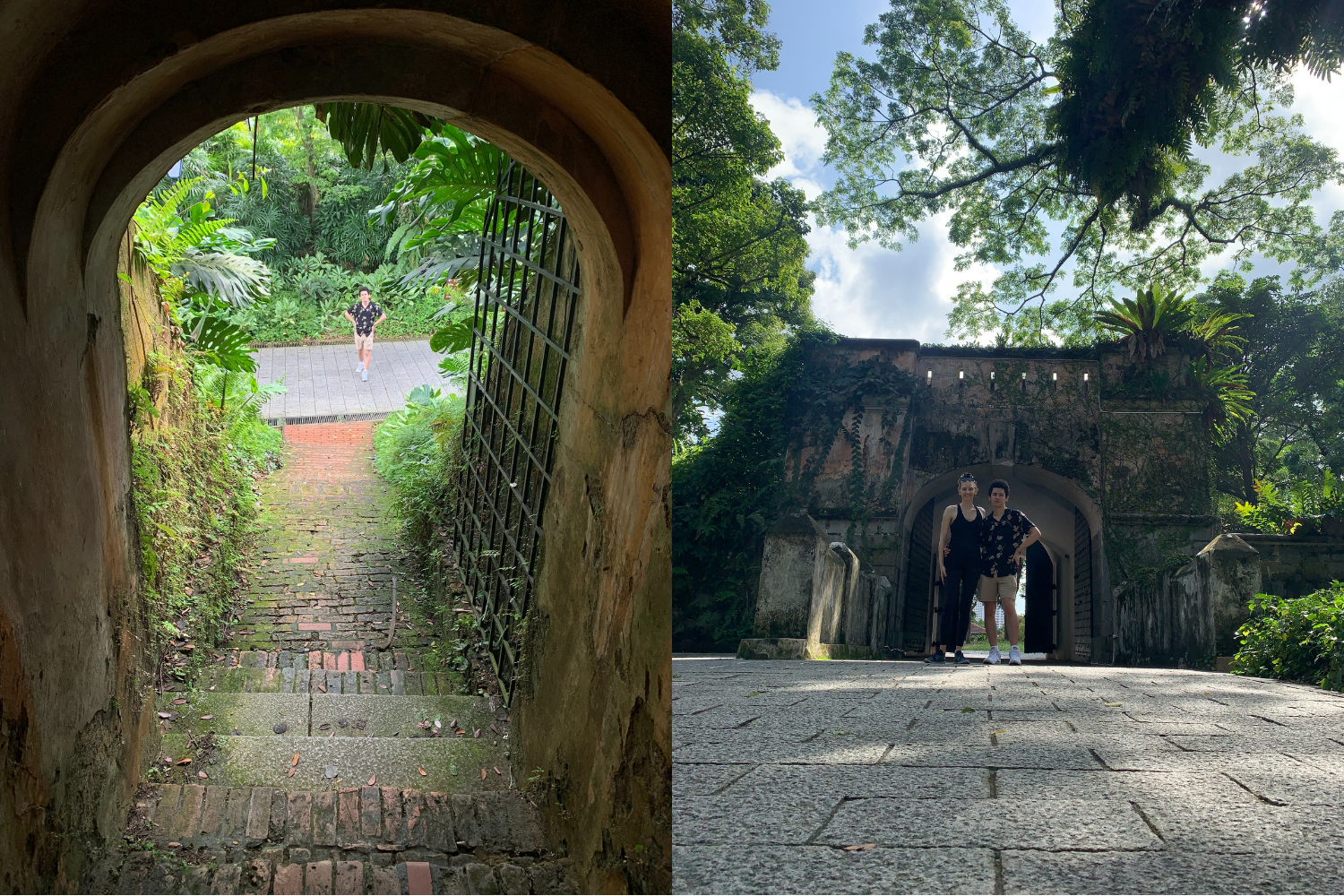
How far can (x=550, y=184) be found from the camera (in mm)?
2574

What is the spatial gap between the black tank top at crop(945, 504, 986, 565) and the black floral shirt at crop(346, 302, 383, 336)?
28.0 ft

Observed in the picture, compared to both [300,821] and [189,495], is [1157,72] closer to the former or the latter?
[300,821]

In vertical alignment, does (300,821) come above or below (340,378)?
below

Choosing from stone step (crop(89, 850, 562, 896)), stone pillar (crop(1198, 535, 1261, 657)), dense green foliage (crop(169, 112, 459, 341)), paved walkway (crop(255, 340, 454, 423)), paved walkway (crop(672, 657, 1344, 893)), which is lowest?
stone step (crop(89, 850, 562, 896))

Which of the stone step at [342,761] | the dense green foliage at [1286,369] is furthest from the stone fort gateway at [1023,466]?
the stone step at [342,761]

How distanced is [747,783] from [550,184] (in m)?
1.74

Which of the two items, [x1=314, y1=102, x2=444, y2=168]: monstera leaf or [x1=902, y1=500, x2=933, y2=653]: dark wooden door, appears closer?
[x1=314, y1=102, x2=444, y2=168]: monstera leaf

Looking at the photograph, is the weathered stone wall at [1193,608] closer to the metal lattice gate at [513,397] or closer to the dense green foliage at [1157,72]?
the dense green foliage at [1157,72]

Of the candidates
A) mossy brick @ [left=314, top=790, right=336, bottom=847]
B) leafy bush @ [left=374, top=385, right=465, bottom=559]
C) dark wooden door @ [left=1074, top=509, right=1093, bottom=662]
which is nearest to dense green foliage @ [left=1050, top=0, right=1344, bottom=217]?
mossy brick @ [left=314, top=790, right=336, bottom=847]

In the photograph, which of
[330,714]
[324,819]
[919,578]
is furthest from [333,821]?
[919,578]

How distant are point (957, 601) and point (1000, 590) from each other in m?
0.31

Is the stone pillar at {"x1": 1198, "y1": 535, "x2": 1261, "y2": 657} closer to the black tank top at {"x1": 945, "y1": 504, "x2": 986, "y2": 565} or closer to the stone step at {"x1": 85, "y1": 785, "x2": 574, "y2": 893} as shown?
the black tank top at {"x1": 945, "y1": 504, "x2": 986, "y2": 565}

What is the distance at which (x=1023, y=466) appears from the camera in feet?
8.64

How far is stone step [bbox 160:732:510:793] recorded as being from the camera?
3348mm
